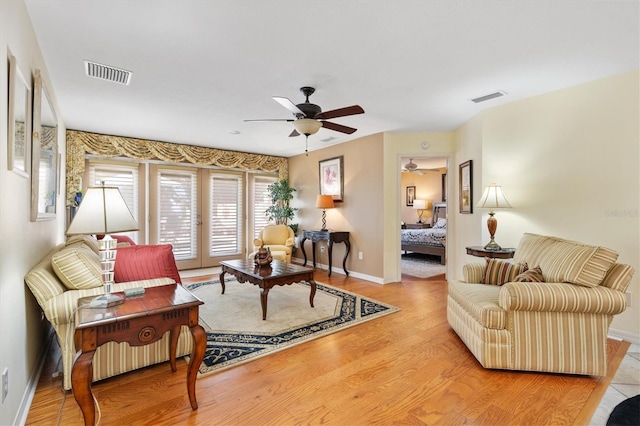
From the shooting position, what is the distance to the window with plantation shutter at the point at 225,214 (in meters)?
6.23

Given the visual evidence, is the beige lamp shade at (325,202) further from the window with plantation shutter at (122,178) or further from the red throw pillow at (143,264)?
the window with plantation shutter at (122,178)

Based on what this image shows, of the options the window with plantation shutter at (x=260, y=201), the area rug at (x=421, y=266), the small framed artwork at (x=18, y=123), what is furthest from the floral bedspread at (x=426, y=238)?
the small framed artwork at (x=18, y=123)

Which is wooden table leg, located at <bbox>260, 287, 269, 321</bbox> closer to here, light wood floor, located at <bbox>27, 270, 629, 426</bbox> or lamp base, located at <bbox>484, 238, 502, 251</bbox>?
light wood floor, located at <bbox>27, 270, 629, 426</bbox>

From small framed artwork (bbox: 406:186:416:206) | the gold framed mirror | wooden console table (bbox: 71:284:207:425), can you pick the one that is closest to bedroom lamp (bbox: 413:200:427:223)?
small framed artwork (bbox: 406:186:416:206)

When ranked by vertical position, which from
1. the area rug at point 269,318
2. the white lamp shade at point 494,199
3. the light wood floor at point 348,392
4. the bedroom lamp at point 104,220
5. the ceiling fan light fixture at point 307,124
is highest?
the ceiling fan light fixture at point 307,124

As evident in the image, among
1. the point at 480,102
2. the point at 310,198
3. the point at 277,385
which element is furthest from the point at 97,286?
the point at 310,198

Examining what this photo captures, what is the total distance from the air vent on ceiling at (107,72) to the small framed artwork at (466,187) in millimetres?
4222

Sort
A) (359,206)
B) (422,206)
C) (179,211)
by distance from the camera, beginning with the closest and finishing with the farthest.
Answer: (359,206) → (179,211) → (422,206)

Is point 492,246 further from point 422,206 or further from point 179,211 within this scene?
point 422,206

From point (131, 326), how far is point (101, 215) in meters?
0.66

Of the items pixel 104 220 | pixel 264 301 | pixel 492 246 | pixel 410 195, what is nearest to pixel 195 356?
pixel 104 220

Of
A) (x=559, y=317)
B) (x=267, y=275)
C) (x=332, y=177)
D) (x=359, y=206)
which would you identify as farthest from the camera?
(x=332, y=177)

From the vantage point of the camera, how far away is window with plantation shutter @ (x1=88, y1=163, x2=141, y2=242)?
5.05m

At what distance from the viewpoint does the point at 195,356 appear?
184cm
